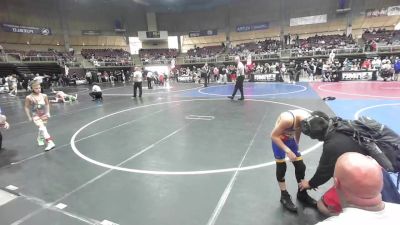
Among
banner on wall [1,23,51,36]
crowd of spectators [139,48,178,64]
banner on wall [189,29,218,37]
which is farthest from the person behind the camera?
banner on wall [189,29,218,37]

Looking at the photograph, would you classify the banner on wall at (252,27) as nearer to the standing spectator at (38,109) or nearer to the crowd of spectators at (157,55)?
the crowd of spectators at (157,55)

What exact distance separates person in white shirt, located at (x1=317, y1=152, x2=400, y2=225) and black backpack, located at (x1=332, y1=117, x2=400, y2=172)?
94 cm

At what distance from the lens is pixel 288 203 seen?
127 inches

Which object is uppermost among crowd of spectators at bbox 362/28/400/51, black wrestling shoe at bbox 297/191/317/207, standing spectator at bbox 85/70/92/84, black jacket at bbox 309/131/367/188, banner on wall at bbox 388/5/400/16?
banner on wall at bbox 388/5/400/16

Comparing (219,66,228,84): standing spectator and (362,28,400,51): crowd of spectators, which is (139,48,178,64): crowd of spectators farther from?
(362,28,400,51): crowd of spectators

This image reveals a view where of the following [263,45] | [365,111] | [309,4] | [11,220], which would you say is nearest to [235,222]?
[11,220]

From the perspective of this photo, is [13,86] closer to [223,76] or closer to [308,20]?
[223,76]

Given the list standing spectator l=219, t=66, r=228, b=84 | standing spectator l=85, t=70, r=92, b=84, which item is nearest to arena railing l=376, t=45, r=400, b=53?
standing spectator l=219, t=66, r=228, b=84

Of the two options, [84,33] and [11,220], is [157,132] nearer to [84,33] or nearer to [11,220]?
[11,220]

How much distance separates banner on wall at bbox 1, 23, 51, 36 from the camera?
30156mm

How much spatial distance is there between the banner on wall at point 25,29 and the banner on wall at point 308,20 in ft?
106

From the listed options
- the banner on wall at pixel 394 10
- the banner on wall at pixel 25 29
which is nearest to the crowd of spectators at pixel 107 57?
the banner on wall at pixel 25 29

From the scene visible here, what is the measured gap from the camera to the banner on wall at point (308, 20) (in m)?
33.9

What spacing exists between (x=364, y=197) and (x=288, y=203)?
197cm
